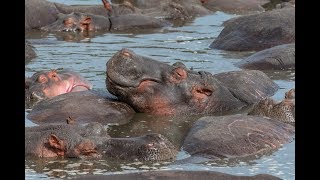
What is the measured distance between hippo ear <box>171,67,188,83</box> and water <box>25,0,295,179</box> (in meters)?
0.36

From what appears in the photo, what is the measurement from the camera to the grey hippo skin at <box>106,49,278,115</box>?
7.37m

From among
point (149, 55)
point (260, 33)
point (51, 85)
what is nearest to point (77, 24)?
point (149, 55)

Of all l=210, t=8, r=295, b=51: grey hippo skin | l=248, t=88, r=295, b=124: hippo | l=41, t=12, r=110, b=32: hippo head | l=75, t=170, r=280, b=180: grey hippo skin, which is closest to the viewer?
l=75, t=170, r=280, b=180: grey hippo skin

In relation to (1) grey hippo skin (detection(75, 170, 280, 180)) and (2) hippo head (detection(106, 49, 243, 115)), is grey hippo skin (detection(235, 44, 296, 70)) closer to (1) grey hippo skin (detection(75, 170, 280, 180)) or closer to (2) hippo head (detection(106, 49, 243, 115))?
(2) hippo head (detection(106, 49, 243, 115))

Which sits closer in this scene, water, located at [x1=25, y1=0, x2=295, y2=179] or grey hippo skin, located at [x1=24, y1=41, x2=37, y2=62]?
water, located at [x1=25, y1=0, x2=295, y2=179]

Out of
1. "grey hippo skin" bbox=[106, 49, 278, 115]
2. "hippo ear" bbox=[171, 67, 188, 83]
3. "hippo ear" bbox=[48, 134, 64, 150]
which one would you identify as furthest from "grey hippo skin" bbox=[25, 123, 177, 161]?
"hippo ear" bbox=[171, 67, 188, 83]

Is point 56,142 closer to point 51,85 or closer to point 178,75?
point 178,75

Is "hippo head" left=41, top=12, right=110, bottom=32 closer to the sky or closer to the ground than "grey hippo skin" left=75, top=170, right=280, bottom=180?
closer to the ground

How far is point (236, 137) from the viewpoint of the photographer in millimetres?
6395

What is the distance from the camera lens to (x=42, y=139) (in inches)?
240

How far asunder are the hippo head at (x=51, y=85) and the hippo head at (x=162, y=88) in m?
→ 0.85

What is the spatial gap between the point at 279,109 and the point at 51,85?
2180mm

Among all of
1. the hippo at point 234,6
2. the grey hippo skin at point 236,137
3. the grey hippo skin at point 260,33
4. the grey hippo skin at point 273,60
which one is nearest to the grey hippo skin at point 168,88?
the grey hippo skin at point 236,137
